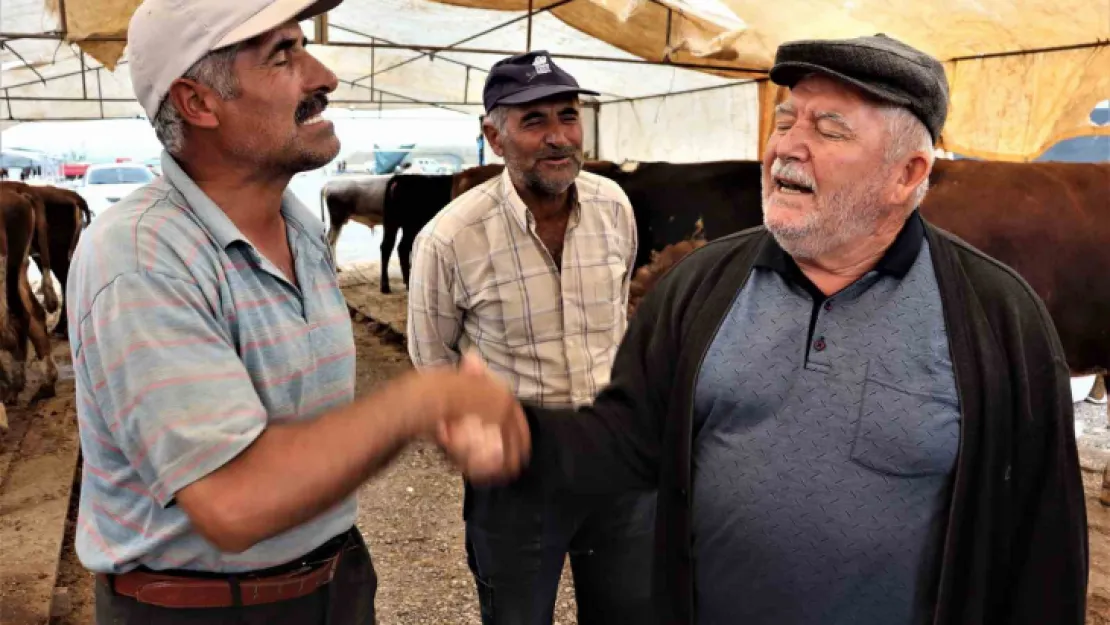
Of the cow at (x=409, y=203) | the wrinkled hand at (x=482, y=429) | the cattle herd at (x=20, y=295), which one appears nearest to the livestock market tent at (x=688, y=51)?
the cattle herd at (x=20, y=295)

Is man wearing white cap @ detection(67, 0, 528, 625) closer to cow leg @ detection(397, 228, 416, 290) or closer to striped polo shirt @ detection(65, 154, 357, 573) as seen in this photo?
striped polo shirt @ detection(65, 154, 357, 573)

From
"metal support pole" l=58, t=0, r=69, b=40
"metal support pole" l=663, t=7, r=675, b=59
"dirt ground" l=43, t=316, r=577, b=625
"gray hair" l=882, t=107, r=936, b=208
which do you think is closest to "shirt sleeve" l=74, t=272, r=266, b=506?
"gray hair" l=882, t=107, r=936, b=208

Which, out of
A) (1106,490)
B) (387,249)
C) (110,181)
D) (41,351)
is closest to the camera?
(1106,490)

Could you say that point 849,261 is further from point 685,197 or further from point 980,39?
point 980,39

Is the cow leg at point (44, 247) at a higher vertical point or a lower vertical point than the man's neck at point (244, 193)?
lower

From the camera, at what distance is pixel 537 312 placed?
2.42m

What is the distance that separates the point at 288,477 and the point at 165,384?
22 cm

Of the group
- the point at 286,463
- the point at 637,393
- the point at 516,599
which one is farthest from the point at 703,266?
the point at 516,599

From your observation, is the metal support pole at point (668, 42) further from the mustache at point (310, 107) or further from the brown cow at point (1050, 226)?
the mustache at point (310, 107)

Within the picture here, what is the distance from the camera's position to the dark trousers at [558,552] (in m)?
2.25

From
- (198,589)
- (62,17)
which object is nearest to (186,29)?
(198,589)

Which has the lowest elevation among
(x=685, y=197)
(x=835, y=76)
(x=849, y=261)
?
(x=685, y=197)

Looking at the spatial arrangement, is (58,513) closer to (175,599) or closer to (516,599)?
(516,599)

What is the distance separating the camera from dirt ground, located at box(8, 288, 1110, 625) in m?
3.42
